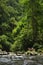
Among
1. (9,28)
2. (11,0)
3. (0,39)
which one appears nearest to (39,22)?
(0,39)

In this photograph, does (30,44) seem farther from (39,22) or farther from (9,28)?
(9,28)

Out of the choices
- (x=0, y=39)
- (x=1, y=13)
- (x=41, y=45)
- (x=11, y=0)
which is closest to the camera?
(x=41, y=45)

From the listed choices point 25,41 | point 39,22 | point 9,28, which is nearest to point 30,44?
point 25,41

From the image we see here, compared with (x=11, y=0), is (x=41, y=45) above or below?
below

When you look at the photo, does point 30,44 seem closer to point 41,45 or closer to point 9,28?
point 41,45

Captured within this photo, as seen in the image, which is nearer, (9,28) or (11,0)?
(9,28)

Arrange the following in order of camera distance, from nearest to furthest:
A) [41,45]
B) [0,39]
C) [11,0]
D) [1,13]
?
1. [41,45]
2. [0,39]
3. [1,13]
4. [11,0]

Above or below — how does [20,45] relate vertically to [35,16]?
below

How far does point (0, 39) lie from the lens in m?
32.6

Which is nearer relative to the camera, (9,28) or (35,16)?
(35,16)

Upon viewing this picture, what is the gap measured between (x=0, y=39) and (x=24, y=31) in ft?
14.3

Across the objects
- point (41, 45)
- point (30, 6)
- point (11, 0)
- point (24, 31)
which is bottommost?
point (41, 45)

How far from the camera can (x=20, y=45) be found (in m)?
29.6

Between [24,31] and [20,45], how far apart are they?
5.91ft
